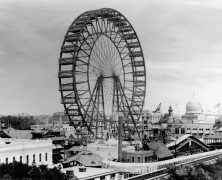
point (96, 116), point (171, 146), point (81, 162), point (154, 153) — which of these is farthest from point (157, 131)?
point (81, 162)

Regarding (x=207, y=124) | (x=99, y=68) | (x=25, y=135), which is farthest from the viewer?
(x=207, y=124)

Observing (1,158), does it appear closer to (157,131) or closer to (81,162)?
(81,162)

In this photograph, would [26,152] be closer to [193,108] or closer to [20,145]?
[20,145]

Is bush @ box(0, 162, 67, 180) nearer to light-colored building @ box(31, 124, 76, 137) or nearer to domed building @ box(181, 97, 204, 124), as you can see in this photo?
light-colored building @ box(31, 124, 76, 137)

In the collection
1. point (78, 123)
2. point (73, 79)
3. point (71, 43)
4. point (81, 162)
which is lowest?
point (81, 162)

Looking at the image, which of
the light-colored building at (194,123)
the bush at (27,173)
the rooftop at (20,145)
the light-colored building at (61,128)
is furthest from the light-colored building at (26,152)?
the light-colored building at (194,123)

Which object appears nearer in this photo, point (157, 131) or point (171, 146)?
point (171, 146)

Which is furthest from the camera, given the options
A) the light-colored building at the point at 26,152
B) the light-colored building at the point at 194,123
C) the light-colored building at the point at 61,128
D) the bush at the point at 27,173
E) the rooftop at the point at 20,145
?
the light-colored building at the point at 194,123

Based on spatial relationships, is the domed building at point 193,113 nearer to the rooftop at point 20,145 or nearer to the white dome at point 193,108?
the white dome at point 193,108

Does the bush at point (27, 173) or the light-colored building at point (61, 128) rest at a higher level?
the light-colored building at point (61, 128)
